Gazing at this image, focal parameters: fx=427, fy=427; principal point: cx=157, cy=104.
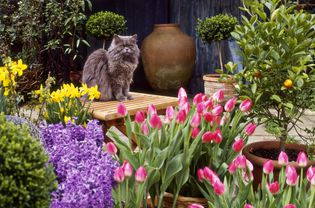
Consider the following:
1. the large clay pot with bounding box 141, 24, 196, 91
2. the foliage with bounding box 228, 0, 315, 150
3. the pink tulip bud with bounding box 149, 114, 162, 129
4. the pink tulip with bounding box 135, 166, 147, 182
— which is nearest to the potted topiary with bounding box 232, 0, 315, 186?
the foliage with bounding box 228, 0, 315, 150

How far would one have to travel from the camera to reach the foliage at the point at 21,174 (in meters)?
1.02

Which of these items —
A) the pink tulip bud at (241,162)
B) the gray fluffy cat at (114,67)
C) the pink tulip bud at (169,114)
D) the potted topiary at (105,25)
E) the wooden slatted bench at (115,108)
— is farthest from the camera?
the potted topiary at (105,25)

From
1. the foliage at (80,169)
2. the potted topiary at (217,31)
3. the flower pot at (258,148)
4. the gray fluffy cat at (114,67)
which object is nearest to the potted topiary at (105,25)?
the potted topiary at (217,31)

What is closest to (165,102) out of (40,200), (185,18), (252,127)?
→ (252,127)

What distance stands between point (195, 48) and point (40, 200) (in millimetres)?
5717

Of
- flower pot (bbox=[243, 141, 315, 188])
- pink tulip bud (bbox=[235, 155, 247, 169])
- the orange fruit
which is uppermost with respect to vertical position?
the orange fruit

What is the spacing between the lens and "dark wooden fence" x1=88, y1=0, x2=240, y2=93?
21.1 feet

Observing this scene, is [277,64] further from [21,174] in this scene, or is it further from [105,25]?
[105,25]

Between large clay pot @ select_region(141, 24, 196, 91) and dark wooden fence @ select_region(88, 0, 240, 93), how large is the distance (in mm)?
290

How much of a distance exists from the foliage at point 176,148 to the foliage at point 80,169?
0.12m

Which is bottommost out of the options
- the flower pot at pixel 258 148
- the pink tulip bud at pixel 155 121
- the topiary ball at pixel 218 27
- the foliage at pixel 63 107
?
the flower pot at pixel 258 148

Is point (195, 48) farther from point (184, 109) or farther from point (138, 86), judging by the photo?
point (184, 109)

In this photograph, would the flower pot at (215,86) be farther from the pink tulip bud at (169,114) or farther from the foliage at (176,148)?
the pink tulip bud at (169,114)

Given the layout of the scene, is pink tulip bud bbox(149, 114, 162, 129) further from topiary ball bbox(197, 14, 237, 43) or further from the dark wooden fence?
the dark wooden fence
